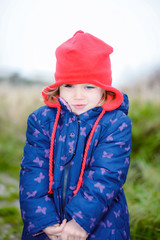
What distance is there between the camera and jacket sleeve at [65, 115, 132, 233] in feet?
4.59

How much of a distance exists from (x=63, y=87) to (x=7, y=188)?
2.00 meters

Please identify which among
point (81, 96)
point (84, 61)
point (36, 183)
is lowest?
point (36, 183)

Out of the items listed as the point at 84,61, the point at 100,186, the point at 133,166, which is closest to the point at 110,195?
the point at 100,186

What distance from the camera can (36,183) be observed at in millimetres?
1558

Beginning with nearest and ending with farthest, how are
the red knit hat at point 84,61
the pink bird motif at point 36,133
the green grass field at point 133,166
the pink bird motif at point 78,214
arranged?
the pink bird motif at point 78,214, the red knit hat at point 84,61, the pink bird motif at point 36,133, the green grass field at point 133,166

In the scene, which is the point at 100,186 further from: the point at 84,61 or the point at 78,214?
the point at 84,61

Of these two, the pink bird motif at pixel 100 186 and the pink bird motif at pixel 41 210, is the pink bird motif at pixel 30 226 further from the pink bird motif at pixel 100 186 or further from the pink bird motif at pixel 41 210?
the pink bird motif at pixel 100 186

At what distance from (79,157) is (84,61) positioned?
2.05ft

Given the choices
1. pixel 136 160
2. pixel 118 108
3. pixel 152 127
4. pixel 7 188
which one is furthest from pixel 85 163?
pixel 152 127

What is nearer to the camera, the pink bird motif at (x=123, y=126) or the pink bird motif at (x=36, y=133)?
the pink bird motif at (x=123, y=126)

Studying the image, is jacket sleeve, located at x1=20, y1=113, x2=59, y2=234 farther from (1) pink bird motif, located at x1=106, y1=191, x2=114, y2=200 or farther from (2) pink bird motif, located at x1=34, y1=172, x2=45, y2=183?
(1) pink bird motif, located at x1=106, y1=191, x2=114, y2=200

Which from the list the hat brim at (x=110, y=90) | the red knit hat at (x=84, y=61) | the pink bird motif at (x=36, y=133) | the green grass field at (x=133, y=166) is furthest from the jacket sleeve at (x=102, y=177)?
the green grass field at (x=133, y=166)

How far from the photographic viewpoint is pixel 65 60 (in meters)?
1.58

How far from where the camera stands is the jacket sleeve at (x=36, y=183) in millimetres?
1479
